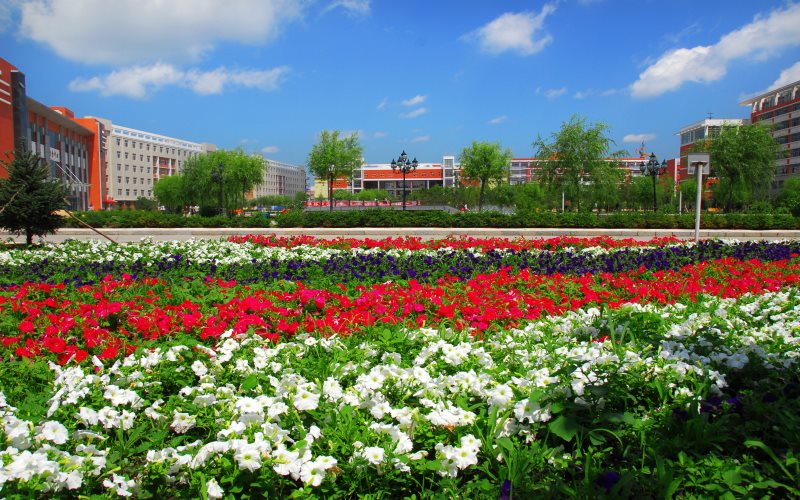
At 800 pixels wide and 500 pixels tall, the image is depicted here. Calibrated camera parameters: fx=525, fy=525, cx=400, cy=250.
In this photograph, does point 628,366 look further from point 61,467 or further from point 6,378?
point 6,378

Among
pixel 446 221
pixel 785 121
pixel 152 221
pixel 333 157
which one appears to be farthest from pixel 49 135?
pixel 785 121

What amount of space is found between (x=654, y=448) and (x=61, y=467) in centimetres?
231

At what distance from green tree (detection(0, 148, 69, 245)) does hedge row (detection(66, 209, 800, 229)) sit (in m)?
7.41

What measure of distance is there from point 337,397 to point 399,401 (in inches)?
12.2

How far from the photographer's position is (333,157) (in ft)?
137

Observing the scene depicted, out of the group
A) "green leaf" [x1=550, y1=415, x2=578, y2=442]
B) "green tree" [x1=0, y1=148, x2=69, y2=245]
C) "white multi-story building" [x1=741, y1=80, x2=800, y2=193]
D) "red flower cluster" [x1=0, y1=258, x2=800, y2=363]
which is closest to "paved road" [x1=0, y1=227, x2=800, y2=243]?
"green tree" [x1=0, y1=148, x2=69, y2=245]

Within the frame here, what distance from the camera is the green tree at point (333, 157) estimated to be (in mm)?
41938

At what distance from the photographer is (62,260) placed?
9312 mm

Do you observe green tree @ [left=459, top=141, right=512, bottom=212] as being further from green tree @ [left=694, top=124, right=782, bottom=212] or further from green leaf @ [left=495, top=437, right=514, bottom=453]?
green leaf @ [left=495, top=437, right=514, bottom=453]

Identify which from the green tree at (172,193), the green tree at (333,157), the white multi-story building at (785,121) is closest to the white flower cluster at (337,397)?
the green tree at (333,157)

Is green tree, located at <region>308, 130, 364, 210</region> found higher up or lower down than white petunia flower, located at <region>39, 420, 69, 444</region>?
higher up

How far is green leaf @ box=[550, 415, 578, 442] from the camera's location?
6.82ft

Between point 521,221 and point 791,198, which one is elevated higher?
point 791,198

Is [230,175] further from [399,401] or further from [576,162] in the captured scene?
[399,401]
